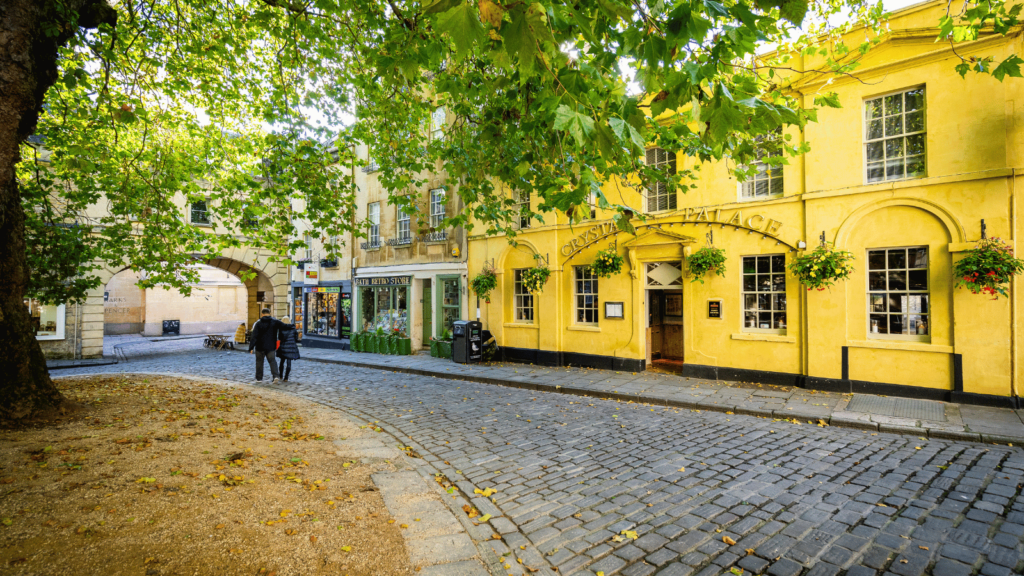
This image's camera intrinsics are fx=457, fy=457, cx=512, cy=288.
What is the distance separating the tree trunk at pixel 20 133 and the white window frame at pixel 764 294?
11590mm

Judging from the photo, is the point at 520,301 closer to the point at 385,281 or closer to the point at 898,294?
the point at 385,281

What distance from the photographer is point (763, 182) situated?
10.3m

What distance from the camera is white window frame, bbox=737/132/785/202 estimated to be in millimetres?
10031

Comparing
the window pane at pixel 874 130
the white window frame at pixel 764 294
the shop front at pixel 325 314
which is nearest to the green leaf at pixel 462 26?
the white window frame at pixel 764 294

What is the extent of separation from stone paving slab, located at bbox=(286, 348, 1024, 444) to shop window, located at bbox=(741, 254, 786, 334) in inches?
54.3

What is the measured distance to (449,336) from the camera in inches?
625

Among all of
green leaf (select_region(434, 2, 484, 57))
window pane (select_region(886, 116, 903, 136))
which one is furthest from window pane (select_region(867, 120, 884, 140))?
green leaf (select_region(434, 2, 484, 57))

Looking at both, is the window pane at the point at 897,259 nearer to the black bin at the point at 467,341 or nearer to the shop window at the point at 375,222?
the black bin at the point at 467,341

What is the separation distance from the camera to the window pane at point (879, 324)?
879 centimetres

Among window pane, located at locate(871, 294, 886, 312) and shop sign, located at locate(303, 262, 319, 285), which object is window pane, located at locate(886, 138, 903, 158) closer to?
window pane, located at locate(871, 294, 886, 312)

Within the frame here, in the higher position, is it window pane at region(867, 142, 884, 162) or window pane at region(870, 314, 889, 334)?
window pane at region(867, 142, 884, 162)

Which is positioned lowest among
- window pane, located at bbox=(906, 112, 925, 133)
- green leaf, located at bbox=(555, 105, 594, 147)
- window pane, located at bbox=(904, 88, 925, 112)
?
green leaf, located at bbox=(555, 105, 594, 147)

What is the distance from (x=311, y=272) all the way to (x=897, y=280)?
2031 cm

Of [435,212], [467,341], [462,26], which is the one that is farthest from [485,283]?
[462,26]
